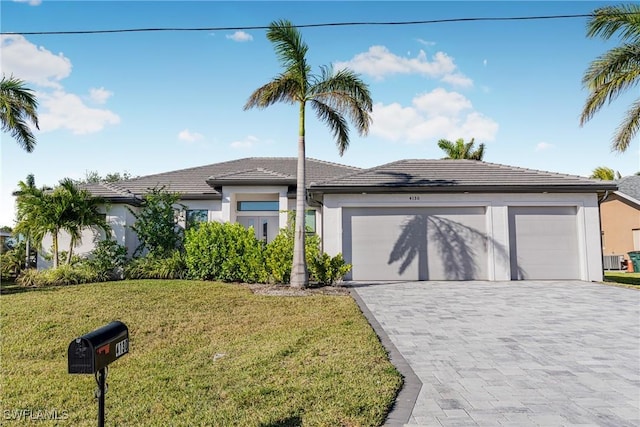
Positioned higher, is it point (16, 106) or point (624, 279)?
point (16, 106)

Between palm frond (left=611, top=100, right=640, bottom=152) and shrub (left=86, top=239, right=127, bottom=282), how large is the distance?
19.2 metres

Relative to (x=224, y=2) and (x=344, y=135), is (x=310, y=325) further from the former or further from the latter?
(x=224, y=2)

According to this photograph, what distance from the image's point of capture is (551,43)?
1072cm

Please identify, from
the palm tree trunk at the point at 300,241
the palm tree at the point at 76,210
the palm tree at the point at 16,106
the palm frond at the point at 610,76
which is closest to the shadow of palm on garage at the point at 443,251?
the palm tree trunk at the point at 300,241

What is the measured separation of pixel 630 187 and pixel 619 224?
2.81m

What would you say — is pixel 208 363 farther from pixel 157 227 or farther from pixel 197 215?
pixel 197 215

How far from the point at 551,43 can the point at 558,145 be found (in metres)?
5.22

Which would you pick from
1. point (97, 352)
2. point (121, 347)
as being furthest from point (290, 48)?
point (97, 352)

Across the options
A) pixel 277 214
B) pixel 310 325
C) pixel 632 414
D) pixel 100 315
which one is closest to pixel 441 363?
pixel 632 414

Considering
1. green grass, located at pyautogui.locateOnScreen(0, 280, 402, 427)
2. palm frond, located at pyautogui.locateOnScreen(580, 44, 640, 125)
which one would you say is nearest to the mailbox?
green grass, located at pyautogui.locateOnScreen(0, 280, 402, 427)

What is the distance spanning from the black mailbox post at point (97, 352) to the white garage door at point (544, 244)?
13.8 metres

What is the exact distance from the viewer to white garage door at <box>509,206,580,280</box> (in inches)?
513

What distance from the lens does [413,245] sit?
42.9 feet

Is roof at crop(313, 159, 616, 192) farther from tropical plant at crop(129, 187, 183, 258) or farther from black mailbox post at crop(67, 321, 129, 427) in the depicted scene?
black mailbox post at crop(67, 321, 129, 427)
